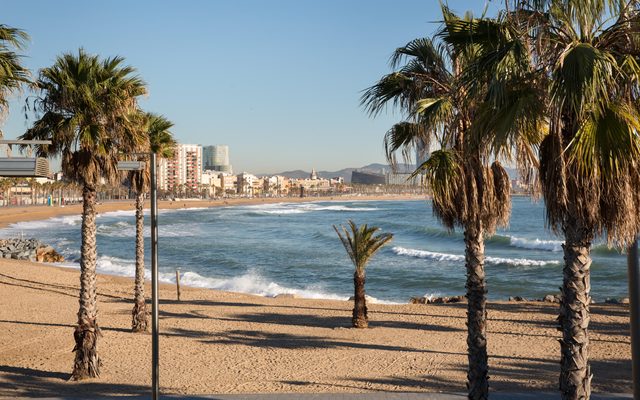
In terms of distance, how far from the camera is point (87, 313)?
38.5ft

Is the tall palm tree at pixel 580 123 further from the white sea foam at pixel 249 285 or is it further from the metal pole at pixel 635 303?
the white sea foam at pixel 249 285

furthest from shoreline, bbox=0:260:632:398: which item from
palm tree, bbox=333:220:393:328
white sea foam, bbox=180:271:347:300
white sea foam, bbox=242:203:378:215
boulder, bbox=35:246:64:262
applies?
white sea foam, bbox=242:203:378:215

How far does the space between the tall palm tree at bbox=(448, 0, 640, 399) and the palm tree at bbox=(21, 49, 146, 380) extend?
8.38 meters

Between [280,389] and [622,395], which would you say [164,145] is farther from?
[622,395]

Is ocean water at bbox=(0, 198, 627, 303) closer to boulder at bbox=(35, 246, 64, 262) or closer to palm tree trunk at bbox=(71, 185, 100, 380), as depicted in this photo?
boulder at bbox=(35, 246, 64, 262)

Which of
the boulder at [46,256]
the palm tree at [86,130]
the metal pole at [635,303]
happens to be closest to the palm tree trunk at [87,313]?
the palm tree at [86,130]

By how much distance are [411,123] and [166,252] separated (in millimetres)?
39420

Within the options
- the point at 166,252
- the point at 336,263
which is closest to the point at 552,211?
the point at 336,263

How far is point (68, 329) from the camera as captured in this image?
16.5 meters

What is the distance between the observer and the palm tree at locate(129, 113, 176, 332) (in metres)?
16.0

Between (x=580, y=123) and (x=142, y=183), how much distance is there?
13432mm

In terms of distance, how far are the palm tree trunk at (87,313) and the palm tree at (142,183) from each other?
359cm

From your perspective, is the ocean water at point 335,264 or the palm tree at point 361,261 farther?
the ocean water at point 335,264

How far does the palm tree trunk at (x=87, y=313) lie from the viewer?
11.6 meters
